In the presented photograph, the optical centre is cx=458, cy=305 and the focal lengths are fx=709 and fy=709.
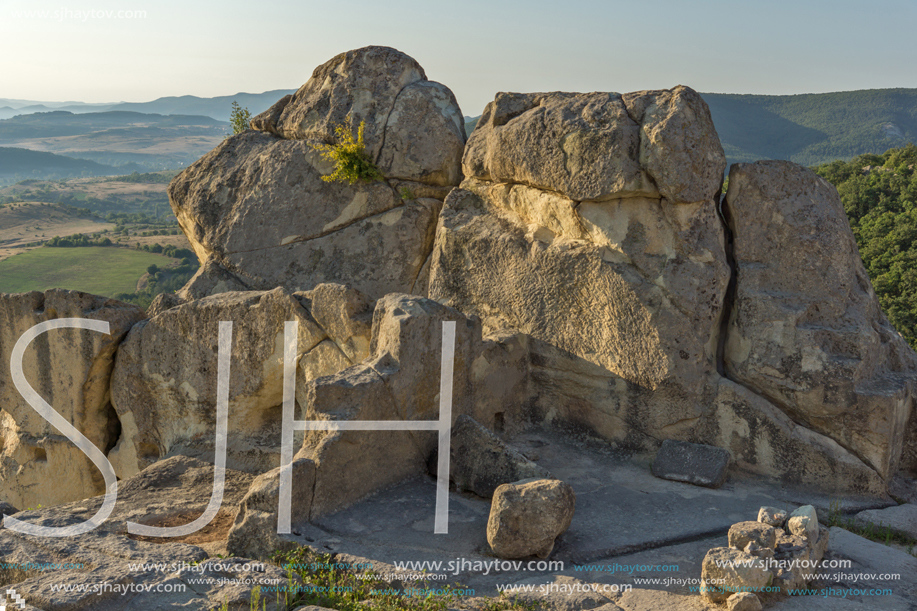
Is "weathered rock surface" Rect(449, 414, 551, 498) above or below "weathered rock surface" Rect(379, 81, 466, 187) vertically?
below

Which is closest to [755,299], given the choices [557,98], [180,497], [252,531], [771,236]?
[771,236]

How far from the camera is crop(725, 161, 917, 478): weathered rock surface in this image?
687 centimetres

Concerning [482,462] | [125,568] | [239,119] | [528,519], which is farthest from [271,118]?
[528,519]

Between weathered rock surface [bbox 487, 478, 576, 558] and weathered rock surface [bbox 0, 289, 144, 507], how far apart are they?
6.07 meters

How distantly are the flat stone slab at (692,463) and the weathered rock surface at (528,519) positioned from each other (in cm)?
215

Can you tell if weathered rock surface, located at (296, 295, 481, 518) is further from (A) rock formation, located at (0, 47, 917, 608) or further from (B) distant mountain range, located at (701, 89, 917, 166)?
(B) distant mountain range, located at (701, 89, 917, 166)

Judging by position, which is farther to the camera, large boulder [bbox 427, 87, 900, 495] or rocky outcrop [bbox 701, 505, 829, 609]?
large boulder [bbox 427, 87, 900, 495]

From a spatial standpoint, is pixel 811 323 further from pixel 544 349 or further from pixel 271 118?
pixel 271 118

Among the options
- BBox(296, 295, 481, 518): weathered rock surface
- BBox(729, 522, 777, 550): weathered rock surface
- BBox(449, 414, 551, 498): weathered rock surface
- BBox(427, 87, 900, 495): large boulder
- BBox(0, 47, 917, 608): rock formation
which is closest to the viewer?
BBox(729, 522, 777, 550): weathered rock surface

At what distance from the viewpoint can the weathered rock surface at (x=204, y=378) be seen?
26.2 ft

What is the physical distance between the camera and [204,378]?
8.48 meters

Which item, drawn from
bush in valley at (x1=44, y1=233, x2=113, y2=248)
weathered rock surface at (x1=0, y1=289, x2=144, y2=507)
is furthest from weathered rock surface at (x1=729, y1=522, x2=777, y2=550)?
bush in valley at (x1=44, y1=233, x2=113, y2=248)

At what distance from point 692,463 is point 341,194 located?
5929 millimetres

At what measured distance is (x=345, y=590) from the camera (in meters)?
4.84
